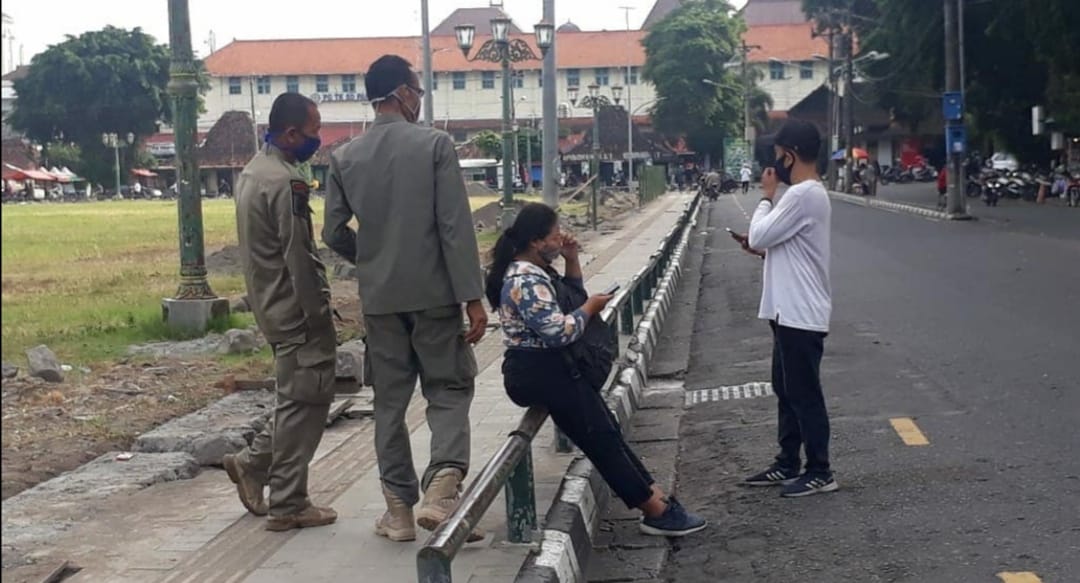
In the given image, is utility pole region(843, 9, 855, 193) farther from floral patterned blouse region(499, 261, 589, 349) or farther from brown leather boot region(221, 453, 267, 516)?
floral patterned blouse region(499, 261, 589, 349)

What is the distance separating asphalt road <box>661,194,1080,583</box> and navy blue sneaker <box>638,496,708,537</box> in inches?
2.9

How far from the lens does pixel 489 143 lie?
216ft

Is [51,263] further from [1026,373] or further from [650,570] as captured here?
[650,570]

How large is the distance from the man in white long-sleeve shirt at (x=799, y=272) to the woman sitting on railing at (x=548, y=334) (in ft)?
3.79

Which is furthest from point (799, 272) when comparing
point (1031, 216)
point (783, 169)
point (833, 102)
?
point (833, 102)

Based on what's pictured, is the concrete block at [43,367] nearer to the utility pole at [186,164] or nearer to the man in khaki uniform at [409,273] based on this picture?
the utility pole at [186,164]

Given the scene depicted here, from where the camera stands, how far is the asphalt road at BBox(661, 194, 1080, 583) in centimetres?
600

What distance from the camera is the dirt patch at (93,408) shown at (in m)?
8.33

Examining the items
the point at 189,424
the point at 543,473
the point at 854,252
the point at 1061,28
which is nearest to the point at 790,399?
the point at 543,473

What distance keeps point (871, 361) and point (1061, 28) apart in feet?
85.4

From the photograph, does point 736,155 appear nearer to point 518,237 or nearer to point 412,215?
point 518,237

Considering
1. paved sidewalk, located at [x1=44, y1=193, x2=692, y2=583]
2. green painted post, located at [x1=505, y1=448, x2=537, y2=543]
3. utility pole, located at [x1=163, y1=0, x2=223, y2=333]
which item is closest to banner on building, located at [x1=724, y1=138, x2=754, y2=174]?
utility pole, located at [x1=163, y1=0, x2=223, y2=333]

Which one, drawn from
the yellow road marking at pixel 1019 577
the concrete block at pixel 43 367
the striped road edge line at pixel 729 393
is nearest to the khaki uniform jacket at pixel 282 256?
the yellow road marking at pixel 1019 577

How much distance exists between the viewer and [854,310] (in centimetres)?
1545
